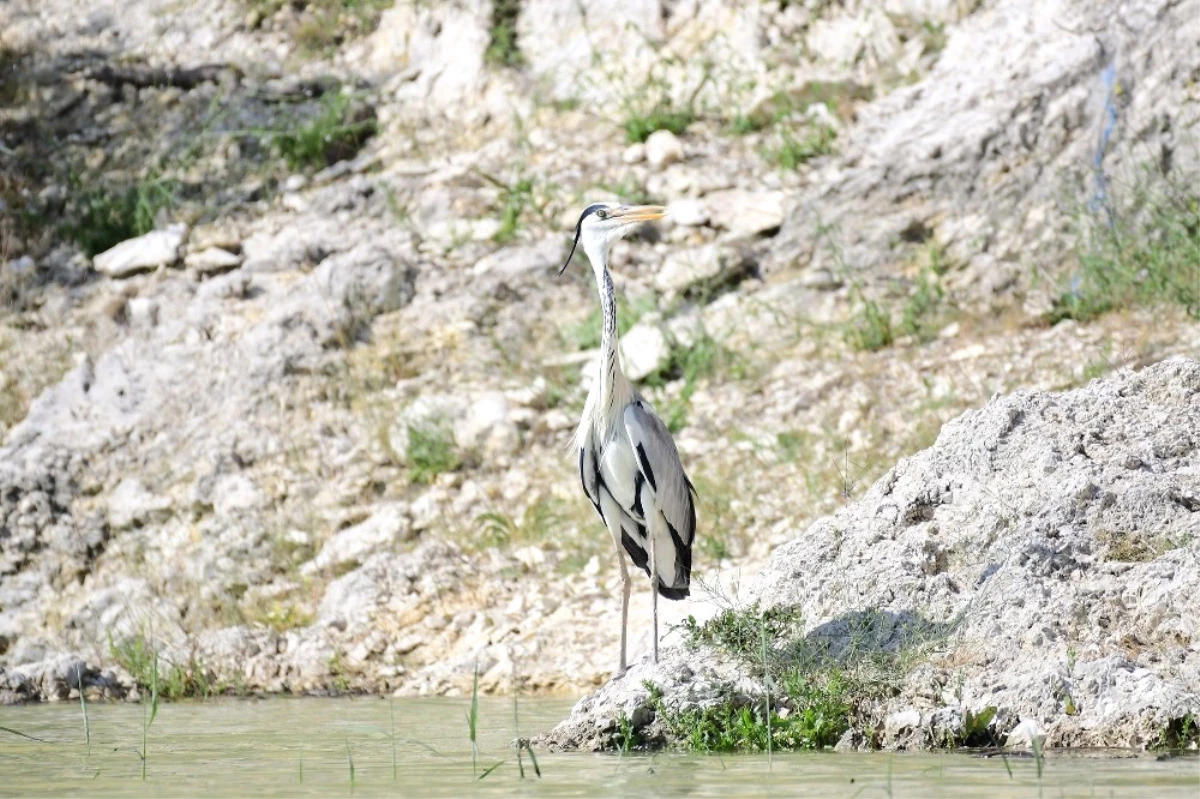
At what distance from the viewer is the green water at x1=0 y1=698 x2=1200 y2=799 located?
A: 4.64 meters

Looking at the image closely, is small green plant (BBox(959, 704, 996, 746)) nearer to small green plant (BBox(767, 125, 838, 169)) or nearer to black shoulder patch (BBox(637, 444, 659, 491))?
black shoulder patch (BBox(637, 444, 659, 491))

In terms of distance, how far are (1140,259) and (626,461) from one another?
510cm

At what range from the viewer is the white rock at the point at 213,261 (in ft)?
41.8

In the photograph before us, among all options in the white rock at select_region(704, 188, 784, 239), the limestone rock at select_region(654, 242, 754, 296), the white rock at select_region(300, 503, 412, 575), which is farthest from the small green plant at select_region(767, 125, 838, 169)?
the white rock at select_region(300, 503, 412, 575)

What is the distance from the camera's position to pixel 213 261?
12766mm

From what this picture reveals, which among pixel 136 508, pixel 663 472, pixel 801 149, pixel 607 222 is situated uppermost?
pixel 801 149

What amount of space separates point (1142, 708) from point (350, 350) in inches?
301

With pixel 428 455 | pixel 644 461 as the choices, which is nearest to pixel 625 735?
pixel 644 461

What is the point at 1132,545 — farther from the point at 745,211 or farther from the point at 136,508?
the point at 136,508

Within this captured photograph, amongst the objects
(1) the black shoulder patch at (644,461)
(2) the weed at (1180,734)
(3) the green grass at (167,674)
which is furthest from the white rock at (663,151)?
(2) the weed at (1180,734)

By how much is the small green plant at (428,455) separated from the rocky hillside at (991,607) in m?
4.59

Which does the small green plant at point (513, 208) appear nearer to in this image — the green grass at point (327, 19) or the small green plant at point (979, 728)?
the green grass at point (327, 19)

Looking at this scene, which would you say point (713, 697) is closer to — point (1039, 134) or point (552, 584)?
point (552, 584)

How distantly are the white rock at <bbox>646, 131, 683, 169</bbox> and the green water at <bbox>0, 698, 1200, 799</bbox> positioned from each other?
651 cm
